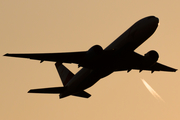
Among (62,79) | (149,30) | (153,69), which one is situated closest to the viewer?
(149,30)

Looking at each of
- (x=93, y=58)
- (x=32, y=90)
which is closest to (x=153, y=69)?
(x=93, y=58)

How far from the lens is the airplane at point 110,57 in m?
28.6

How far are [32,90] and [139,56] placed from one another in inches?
490

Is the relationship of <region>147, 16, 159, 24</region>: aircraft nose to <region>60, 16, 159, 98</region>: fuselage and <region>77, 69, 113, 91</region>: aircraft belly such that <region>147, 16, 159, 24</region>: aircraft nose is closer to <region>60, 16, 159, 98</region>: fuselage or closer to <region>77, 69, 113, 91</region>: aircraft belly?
<region>60, 16, 159, 98</region>: fuselage

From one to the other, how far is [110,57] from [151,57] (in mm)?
5196

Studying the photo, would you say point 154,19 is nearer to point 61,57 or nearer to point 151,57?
point 151,57

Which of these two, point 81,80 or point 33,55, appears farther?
point 81,80

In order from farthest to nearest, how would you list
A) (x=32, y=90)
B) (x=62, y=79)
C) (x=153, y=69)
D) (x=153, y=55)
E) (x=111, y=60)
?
(x=62, y=79) < (x=153, y=69) < (x=32, y=90) < (x=153, y=55) < (x=111, y=60)

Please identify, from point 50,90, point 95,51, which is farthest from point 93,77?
point 50,90

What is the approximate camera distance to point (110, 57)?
29.6 m

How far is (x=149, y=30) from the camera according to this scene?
2806 cm

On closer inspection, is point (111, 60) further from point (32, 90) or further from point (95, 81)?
point (32, 90)

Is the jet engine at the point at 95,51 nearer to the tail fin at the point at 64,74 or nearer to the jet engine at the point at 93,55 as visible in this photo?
the jet engine at the point at 93,55

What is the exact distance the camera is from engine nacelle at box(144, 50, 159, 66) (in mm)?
31938
